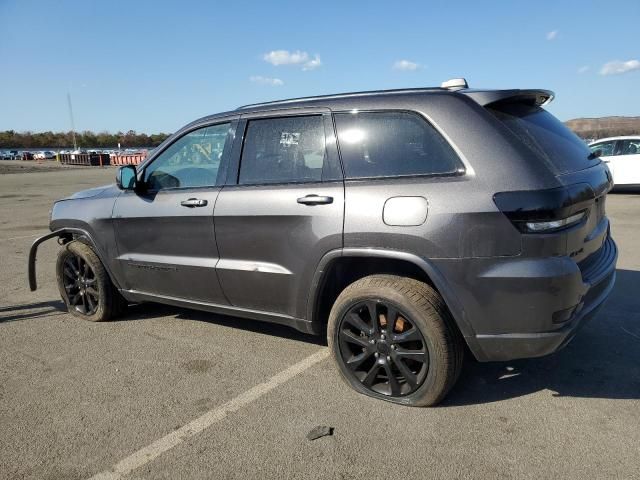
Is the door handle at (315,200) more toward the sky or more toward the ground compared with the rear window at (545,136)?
more toward the ground

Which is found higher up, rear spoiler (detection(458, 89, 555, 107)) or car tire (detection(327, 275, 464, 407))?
rear spoiler (detection(458, 89, 555, 107))

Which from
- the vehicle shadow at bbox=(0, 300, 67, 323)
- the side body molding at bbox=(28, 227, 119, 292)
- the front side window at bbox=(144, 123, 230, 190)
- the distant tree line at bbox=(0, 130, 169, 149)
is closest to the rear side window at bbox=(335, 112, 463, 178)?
the front side window at bbox=(144, 123, 230, 190)

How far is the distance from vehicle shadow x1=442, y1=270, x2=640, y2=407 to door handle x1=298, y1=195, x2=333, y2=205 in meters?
1.40

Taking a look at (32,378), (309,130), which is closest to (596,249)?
(309,130)

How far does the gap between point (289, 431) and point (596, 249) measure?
2105mm

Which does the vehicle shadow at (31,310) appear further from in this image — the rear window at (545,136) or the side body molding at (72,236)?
the rear window at (545,136)

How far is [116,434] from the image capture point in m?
2.84

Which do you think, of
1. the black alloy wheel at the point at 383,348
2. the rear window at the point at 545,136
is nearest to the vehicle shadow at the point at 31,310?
the black alloy wheel at the point at 383,348

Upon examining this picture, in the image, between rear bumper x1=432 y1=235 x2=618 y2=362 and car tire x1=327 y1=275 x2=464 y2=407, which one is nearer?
rear bumper x1=432 y1=235 x2=618 y2=362

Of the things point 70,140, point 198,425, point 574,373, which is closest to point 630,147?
point 574,373

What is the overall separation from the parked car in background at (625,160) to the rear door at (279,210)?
1235 cm

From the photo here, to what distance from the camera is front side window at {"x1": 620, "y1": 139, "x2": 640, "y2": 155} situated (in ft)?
43.7

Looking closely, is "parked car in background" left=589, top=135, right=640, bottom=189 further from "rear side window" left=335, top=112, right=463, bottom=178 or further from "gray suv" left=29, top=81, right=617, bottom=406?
"rear side window" left=335, top=112, right=463, bottom=178

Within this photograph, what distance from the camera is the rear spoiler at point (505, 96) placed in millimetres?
2869
